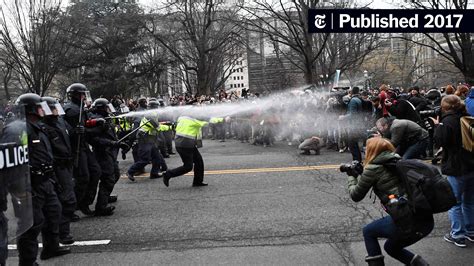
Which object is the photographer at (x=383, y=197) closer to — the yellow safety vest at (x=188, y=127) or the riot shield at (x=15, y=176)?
the riot shield at (x=15, y=176)

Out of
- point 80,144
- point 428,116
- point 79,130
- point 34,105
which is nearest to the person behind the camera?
point 34,105

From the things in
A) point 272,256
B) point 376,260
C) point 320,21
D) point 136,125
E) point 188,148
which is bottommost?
point 272,256

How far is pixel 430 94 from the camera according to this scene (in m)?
12.1

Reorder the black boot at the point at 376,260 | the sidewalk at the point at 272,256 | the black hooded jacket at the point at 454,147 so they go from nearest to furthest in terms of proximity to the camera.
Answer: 1. the black boot at the point at 376,260
2. the sidewalk at the point at 272,256
3. the black hooded jacket at the point at 454,147

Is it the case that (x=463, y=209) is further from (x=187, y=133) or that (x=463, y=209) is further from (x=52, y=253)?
(x=187, y=133)

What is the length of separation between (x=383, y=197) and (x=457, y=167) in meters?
1.50

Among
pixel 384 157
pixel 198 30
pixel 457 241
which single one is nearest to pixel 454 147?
pixel 457 241

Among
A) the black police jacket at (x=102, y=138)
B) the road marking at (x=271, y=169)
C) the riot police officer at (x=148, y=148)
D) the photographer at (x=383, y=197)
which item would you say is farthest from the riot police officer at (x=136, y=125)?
the photographer at (x=383, y=197)

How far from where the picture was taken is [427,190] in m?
3.56

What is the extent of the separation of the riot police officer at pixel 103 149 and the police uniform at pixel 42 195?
1.65 m

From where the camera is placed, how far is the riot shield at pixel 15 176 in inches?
101

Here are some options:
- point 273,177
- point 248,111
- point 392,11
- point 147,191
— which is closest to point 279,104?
point 248,111

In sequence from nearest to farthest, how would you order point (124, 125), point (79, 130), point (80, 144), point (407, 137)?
point (79, 130)
point (80, 144)
point (407, 137)
point (124, 125)

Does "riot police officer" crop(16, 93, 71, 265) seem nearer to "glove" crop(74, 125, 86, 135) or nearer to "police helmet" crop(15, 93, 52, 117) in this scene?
"police helmet" crop(15, 93, 52, 117)
